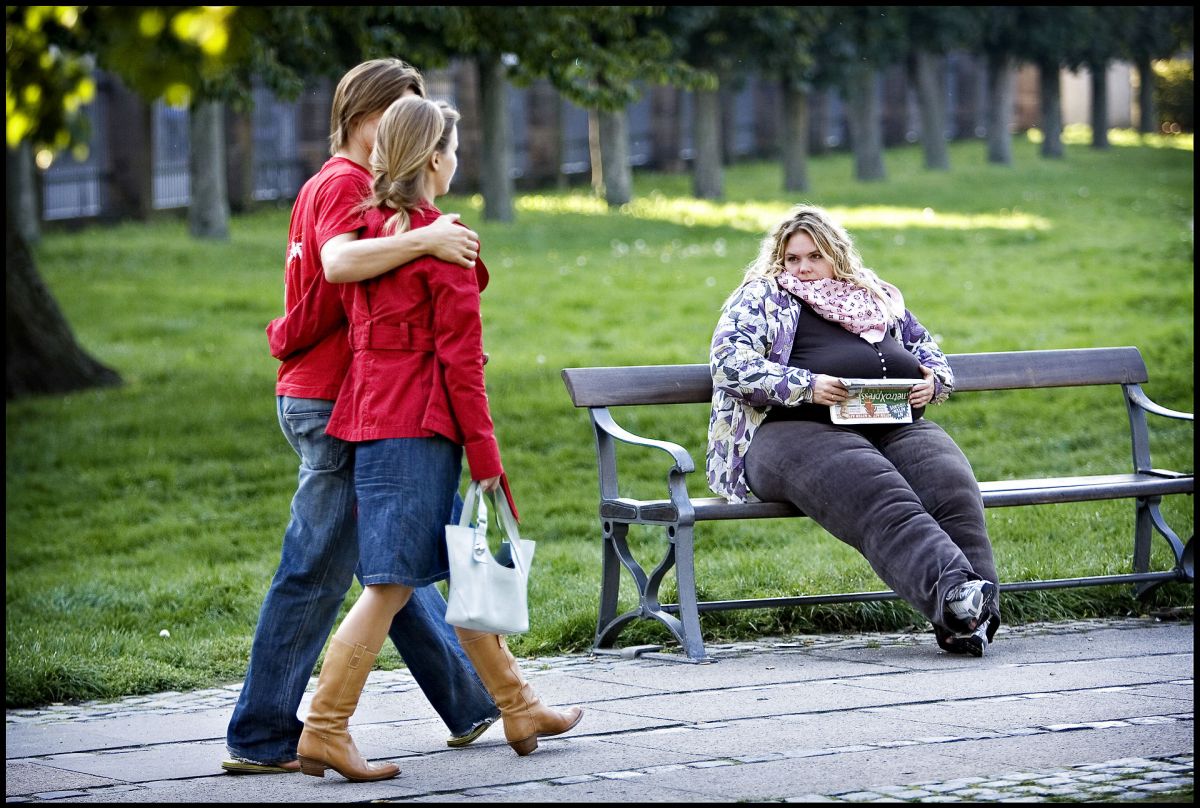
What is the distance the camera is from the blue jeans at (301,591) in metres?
4.90

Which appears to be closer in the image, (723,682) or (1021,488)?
(723,682)

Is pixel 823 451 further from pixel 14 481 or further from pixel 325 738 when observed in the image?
pixel 14 481

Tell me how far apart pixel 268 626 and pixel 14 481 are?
7.27 metres

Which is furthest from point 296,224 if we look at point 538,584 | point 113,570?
point 113,570

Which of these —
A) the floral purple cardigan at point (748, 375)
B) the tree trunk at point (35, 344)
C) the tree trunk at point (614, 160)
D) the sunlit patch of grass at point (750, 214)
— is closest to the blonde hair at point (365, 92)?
the floral purple cardigan at point (748, 375)

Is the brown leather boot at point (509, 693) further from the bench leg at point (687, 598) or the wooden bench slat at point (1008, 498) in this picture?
the wooden bench slat at point (1008, 498)

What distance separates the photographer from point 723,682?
5988 millimetres

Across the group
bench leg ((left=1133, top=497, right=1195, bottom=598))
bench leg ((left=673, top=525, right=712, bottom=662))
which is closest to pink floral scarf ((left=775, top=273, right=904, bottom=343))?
bench leg ((left=673, top=525, right=712, bottom=662))

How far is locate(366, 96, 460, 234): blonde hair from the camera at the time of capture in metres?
4.75

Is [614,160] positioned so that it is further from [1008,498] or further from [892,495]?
[892,495]

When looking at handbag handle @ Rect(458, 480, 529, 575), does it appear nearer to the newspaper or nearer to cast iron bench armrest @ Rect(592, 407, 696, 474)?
cast iron bench armrest @ Rect(592, 407, 696, 474)

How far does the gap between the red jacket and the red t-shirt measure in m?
0.16

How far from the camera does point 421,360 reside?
4754 millimetres

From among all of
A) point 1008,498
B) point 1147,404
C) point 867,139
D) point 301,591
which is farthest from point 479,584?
point 867,139
